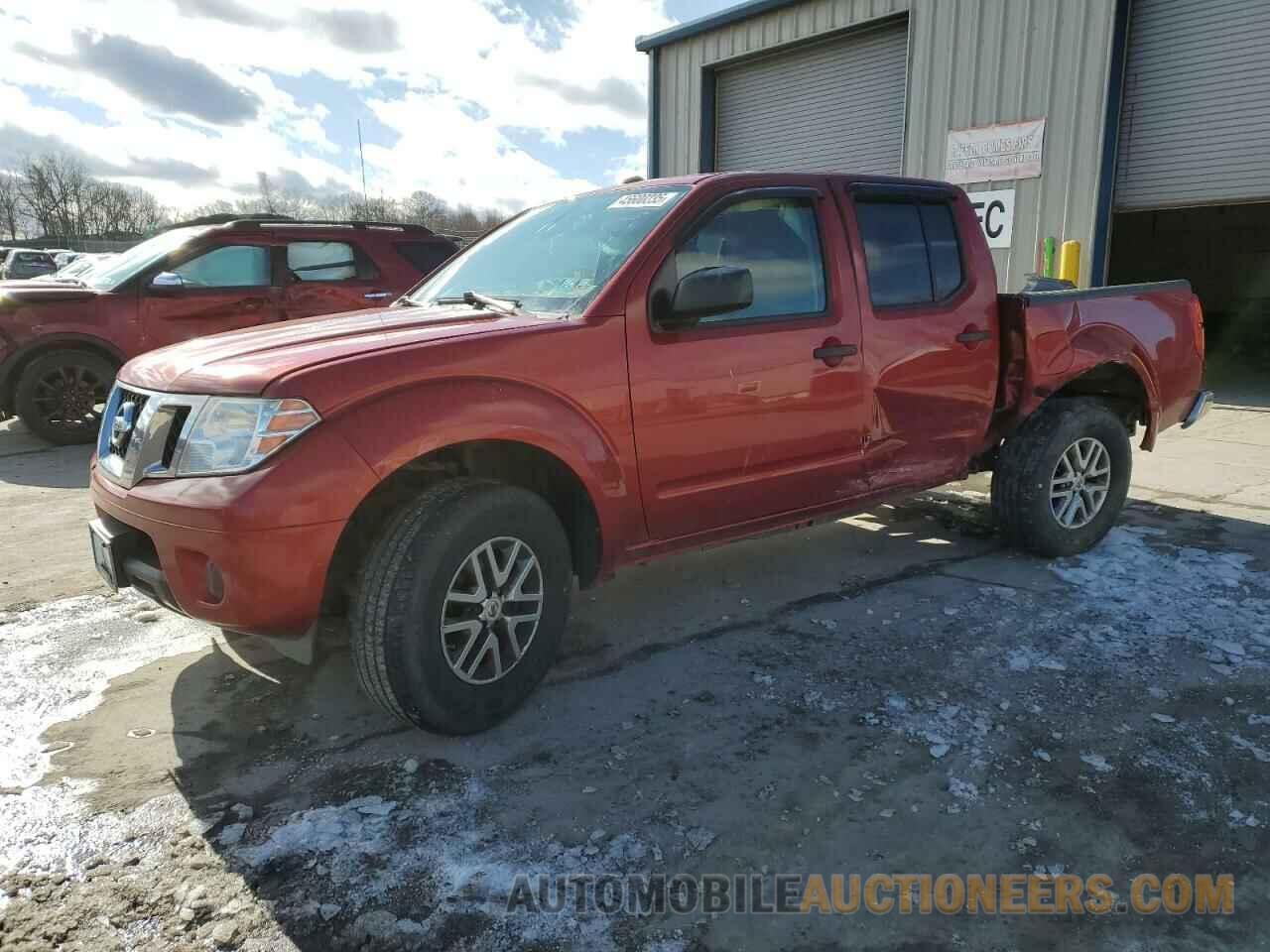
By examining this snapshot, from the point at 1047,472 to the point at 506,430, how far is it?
2826mm

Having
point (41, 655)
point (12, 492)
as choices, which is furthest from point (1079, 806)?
point (12, 492)

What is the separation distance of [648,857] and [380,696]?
3.09 feet

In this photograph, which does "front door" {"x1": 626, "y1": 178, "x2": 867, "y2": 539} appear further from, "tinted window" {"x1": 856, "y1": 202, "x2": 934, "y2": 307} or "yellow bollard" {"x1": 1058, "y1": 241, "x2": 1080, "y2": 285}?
"yellow bollard" {"x1": 1058, "y1": 241, "x2": 1080, "y2": 285}

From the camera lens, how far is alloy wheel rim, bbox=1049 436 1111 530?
14.4ft

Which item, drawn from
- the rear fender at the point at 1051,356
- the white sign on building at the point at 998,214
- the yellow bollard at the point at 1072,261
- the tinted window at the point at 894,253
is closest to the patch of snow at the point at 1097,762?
the tinted window at the point at 894,253

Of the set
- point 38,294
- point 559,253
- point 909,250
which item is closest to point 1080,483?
point 909,250

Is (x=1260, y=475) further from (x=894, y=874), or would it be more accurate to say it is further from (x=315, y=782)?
(x=315, y=782)

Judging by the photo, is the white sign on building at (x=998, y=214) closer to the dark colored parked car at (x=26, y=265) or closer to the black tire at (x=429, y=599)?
the black tire at (x=429, y=599)

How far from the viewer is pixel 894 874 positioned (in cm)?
215

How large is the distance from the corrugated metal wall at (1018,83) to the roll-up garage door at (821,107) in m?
0.45

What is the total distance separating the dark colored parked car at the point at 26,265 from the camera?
2165cm

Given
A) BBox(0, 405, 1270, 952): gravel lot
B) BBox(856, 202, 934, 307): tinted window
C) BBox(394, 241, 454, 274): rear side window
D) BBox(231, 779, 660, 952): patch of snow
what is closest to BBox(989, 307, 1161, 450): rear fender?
BBox(856, 202, 934, 307): tinted window

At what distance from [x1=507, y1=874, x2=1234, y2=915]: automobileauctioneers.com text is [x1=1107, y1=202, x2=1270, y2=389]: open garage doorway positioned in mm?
17369

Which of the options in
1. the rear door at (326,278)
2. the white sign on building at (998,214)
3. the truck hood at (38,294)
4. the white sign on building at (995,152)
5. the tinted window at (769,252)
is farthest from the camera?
the white sign on building at (998,214)
